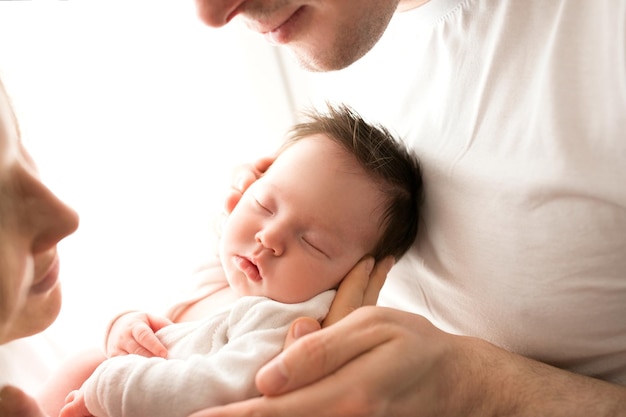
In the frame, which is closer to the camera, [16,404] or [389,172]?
[16,404]

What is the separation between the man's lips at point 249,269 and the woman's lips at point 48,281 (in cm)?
38

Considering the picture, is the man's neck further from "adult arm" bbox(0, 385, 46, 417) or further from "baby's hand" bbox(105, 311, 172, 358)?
"adult arm" bbox(0, 385, 46, 417)

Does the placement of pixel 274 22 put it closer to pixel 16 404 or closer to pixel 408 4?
pixel 408 4

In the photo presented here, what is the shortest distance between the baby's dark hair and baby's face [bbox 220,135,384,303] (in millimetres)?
23

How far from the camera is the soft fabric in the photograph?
2.84 ft

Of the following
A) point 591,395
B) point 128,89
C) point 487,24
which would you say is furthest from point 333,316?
point 128,89

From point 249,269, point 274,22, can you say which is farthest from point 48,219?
point 274,22

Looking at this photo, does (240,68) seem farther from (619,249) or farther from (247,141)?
(619,249)

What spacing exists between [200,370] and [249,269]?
0.88 feet

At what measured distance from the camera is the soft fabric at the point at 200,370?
867mm

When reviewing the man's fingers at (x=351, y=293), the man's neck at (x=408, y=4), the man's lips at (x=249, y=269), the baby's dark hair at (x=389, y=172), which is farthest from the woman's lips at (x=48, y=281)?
the man's neck at (x=408, y=4)

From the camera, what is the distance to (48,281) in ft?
2.60

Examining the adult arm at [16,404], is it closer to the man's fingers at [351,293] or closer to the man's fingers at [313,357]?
the man's fingers at [313,357]

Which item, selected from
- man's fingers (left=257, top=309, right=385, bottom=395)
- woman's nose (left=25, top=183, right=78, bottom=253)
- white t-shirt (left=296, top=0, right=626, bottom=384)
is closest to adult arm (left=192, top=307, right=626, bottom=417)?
man's fingers (left=257, top=309, right=385, bottom=395)
